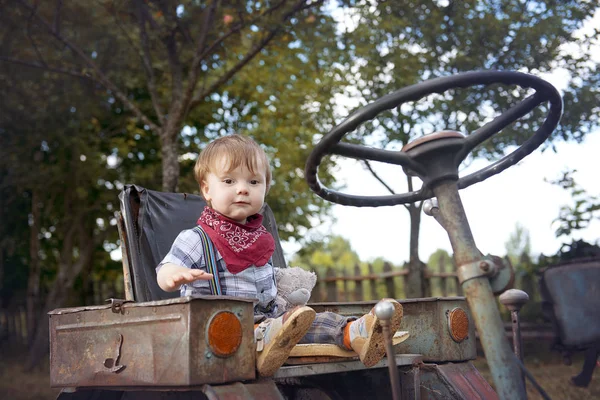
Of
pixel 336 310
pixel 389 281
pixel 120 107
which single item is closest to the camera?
pixel 336 310

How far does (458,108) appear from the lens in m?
6.69

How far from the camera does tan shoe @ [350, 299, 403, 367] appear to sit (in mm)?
2115

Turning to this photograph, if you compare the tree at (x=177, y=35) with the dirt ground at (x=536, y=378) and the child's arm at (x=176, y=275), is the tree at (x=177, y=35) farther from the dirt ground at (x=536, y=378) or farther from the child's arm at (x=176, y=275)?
the child's arm at (x=176, y=275)

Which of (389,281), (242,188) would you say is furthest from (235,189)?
(389,281)

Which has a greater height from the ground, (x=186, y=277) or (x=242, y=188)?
(x=242, y=188)

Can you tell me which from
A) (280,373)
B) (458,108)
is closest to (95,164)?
(458,108)

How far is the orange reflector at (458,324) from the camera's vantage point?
2811 millimetres

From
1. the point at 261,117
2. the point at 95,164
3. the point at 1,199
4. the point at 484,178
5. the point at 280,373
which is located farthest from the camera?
the point at 1,199

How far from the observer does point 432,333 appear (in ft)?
9.30

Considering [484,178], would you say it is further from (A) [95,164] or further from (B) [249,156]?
(A) [95,164]

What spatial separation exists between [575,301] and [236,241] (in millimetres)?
3959

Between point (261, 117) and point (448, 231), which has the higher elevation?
point (261, 117)

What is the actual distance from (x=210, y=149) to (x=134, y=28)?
6.55 m

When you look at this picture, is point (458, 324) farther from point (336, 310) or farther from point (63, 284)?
point (63, 284)
